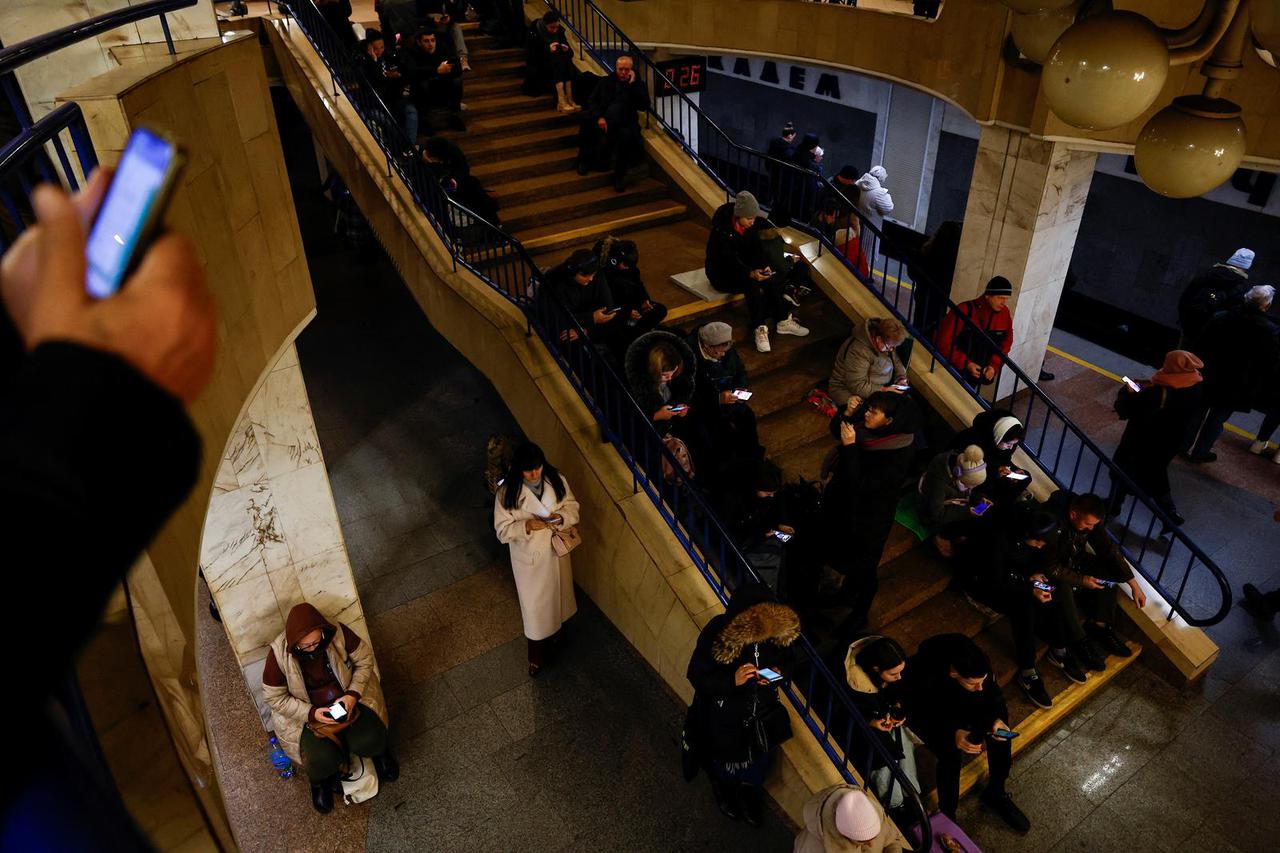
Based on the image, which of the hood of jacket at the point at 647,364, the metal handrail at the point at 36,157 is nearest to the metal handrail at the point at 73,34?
the metal handrail at the point at 36,157

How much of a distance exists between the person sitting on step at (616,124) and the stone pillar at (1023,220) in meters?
3.76

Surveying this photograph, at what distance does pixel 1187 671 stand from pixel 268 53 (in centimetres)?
1335

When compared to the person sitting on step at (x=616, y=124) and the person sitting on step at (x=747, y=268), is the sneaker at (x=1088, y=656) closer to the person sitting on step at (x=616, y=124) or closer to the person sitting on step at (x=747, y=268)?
the person sitting on step at (x=747, y=268)

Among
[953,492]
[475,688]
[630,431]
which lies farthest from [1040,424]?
[475,688]

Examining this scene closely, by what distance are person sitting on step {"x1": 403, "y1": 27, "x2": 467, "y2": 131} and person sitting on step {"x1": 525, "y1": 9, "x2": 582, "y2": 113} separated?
1089 millimetres

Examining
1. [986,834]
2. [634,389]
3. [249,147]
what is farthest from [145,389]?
[986,834]

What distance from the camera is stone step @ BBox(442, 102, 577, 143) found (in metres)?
10.5

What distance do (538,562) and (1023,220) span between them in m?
6.36

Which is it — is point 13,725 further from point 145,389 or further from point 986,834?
point 986,834

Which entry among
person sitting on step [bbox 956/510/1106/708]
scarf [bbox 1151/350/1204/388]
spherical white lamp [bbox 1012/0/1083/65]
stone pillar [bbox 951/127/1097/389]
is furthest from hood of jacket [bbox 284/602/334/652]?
stone pillar [bbox 951/127/1097/389]

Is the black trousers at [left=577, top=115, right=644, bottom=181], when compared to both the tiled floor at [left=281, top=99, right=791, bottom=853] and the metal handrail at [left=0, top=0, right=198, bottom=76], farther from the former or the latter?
the metal handrail at [left=0, top=0, right=198, bottom=76]

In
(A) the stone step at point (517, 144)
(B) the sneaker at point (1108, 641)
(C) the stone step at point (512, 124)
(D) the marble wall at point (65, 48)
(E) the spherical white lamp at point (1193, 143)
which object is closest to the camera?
(E) the spherical white lamp at point (1193, 143)

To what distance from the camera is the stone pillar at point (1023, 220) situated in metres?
9.12

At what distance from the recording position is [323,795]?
20.3 ft
